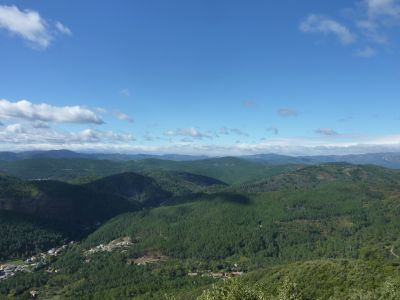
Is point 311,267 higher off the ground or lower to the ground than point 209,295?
lower

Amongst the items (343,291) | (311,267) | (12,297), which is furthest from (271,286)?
(12,297)

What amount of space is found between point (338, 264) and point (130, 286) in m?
105

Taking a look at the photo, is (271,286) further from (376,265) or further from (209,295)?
(209,295)

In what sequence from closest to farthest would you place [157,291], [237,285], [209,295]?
[209,295]
[237,285]
[157,291]

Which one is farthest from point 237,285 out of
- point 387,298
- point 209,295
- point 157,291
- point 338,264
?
point 157,291

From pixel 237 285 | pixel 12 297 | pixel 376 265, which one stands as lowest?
pixel 12 297

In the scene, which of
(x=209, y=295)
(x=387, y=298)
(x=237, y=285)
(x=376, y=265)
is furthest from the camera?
(x=376, y=265)

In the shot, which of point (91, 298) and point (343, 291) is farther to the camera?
point (91, 298)

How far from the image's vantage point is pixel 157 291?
188750 mm

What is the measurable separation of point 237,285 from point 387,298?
1626 inches

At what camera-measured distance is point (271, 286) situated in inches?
5748

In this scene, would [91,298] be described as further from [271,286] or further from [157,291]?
[271,286]

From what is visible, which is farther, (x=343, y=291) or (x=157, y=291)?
(x=157, y=291)

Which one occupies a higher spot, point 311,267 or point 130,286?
point 311,267
